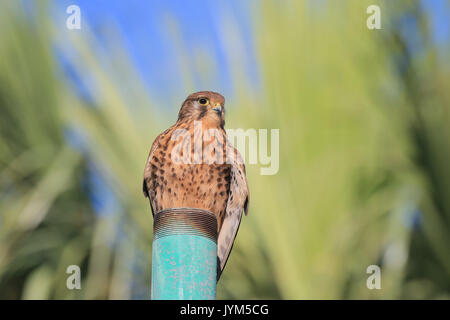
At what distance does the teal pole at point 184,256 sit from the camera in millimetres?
1568

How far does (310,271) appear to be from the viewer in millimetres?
2932

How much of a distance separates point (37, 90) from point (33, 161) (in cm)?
31

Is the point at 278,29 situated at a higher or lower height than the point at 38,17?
lower

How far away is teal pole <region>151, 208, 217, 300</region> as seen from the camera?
1.57 m

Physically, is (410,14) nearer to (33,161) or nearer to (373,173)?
(373,173)

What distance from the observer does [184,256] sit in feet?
5.23

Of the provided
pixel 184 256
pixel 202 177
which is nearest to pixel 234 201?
pixel 202 177

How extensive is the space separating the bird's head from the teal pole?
3.87 ft

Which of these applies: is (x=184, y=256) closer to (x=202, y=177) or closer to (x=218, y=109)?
(x=202, y=177)

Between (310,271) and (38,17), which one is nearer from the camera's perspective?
(310,271)

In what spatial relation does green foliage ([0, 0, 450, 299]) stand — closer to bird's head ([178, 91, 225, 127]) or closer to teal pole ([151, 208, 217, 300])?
bird's head ([178, 91, 225, 127])

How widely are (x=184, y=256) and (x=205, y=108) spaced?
4.49 feet

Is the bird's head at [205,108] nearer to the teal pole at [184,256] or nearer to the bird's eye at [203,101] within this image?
the bird's eye at [203,101]
